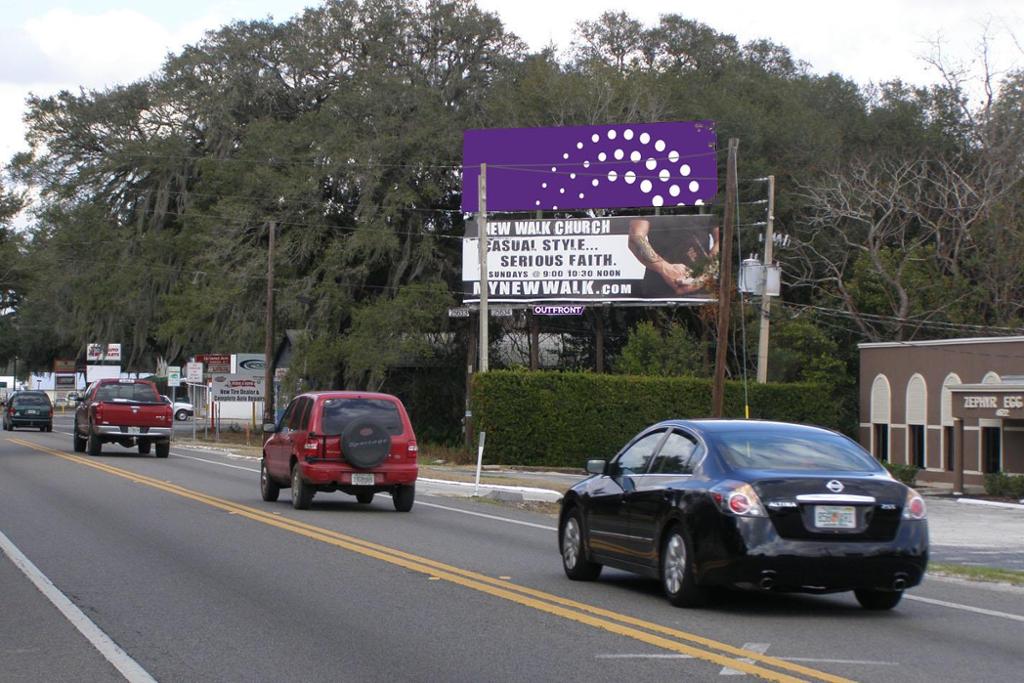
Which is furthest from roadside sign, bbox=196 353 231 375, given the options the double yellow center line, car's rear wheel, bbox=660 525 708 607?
car's rear wheel, bbox=660 525 708 607

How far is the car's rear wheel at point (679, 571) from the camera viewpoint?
1068 centimetres

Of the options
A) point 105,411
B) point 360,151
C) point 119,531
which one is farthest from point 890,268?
point 119,531

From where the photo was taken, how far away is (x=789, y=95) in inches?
2505

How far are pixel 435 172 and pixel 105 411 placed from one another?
20210mm

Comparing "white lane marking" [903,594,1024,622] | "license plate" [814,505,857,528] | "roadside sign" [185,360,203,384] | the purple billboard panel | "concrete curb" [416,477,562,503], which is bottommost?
"concrete curb" [416,477,562,503]

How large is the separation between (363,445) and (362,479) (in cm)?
58

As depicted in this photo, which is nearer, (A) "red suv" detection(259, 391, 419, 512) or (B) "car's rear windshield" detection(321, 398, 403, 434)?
(A) "red suv" detection(259, 391, 419, 512)

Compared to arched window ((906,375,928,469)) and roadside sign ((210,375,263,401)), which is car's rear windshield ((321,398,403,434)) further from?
roadside sign ((210,375,263,401))

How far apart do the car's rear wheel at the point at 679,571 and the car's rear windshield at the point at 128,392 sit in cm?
2678

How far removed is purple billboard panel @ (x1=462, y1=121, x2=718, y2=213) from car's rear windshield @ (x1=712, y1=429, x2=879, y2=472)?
108 feet

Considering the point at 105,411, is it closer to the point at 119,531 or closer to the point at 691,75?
the point at 119,531

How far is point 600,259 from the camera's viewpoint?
43.7 m

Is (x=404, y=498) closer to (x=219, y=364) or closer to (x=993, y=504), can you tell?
(x=993, y=504)

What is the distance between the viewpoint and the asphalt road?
8.55 meters
